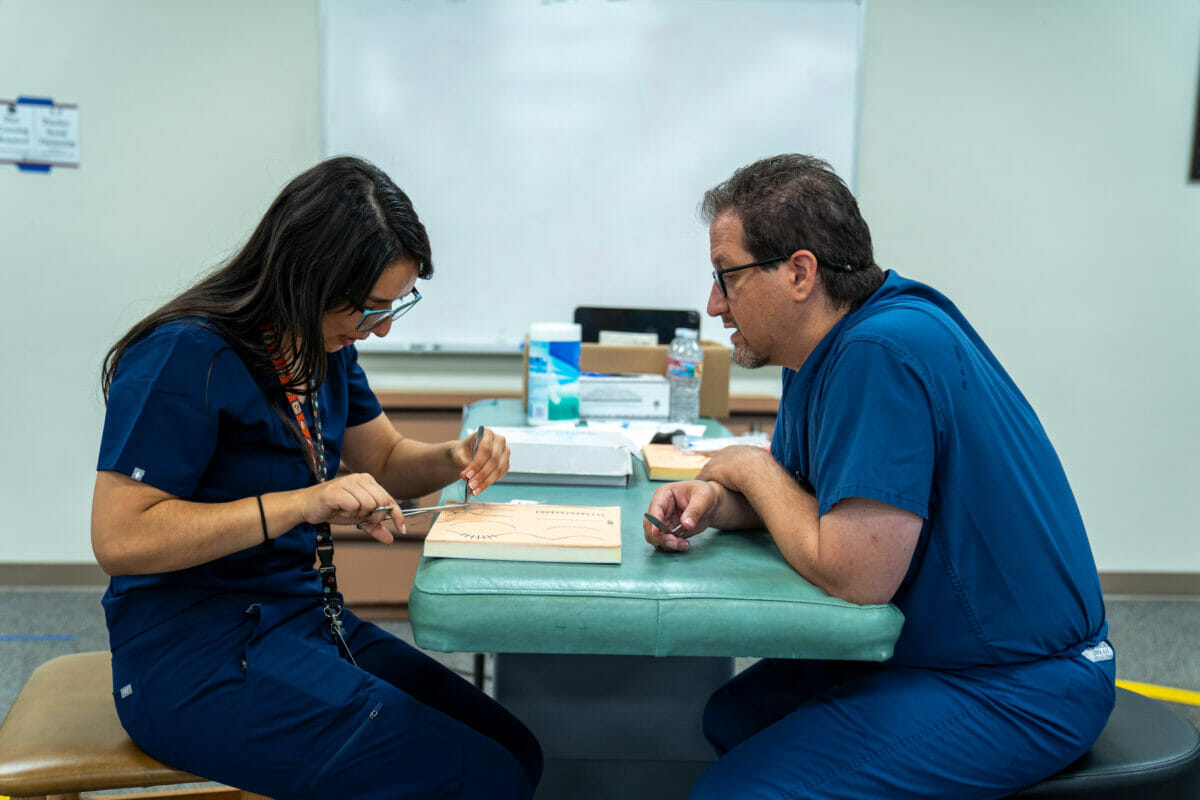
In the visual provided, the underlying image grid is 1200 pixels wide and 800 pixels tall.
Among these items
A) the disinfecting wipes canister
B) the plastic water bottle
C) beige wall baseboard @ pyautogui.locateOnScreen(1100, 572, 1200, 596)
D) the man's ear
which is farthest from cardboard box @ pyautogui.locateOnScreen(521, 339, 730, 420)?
beige wall baseboard @ pyautogui.locateOnScreen(1100, 572, 1200, 596)

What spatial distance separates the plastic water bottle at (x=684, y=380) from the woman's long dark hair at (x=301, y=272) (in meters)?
1.04

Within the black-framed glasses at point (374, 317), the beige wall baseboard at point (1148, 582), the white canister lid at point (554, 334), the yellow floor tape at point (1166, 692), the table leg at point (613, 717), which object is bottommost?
the yellow floor tape at point (1166, 692)

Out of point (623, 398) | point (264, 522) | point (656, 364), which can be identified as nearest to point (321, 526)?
point (264, 522)

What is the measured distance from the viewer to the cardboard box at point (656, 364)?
7.50ft

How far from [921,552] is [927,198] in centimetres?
241

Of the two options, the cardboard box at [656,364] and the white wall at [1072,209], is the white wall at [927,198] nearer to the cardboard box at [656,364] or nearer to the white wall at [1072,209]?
the white wall at [1072,209]

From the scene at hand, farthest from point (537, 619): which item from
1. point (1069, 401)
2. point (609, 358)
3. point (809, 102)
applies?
point (1069, 401)

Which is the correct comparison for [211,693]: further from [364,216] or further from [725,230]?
[725,230]

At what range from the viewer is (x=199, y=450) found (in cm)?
112

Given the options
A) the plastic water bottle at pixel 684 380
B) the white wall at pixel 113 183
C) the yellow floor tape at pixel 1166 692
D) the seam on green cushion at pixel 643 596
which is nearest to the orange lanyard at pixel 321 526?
the seam on green cushion at pixel 643 596

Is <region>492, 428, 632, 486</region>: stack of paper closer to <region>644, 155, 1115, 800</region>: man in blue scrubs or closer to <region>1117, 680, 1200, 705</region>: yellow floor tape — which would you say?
<region>644, 155, 1115, 800</region>: man in blue scrubs

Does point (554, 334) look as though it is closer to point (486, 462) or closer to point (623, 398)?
point (623, 398)

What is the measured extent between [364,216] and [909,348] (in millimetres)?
737

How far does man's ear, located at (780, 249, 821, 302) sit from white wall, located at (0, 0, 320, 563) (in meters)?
2.33
